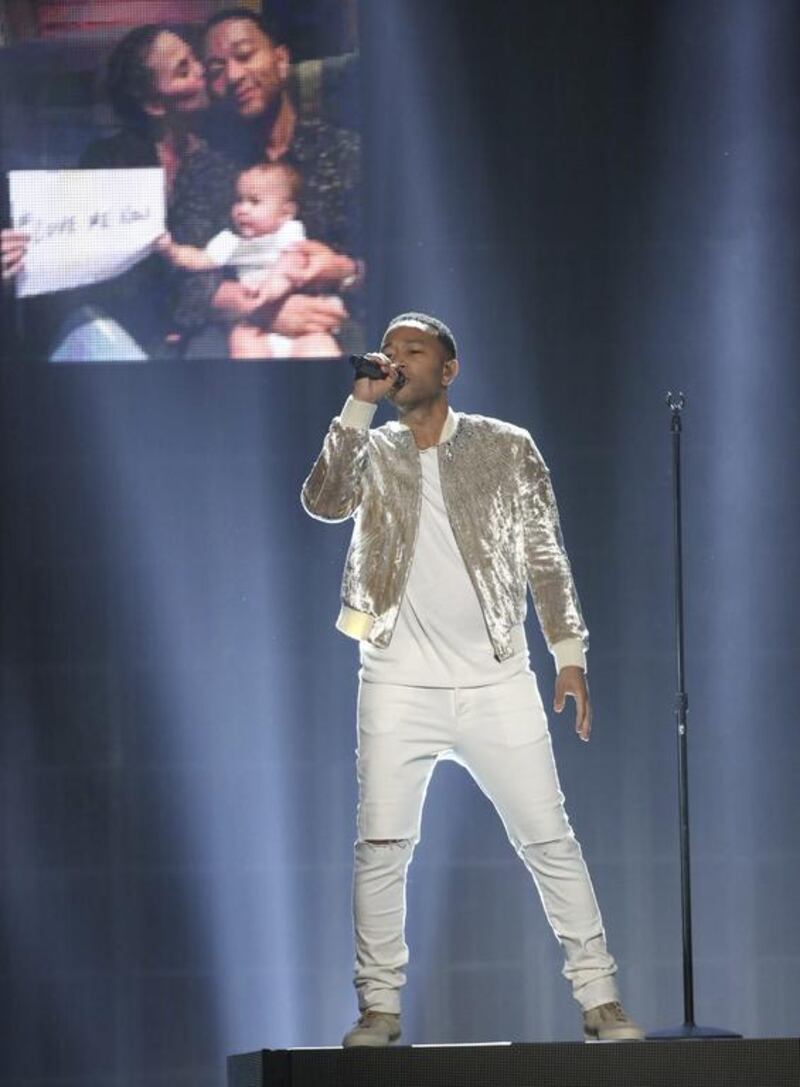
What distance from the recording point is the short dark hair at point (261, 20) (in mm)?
5539

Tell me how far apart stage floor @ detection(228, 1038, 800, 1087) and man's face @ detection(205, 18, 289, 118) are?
3.11m

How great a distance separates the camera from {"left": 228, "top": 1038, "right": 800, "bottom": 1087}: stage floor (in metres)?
Answer: 3.17

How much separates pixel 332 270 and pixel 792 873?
2.11 m

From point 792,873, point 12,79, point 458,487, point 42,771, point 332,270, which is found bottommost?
point 792,873

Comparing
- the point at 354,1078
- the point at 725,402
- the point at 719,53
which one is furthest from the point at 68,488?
the point at 354,1078

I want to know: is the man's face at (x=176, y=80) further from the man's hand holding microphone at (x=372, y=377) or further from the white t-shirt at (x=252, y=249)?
the man's hand holding microphone at (x=372, y=377)

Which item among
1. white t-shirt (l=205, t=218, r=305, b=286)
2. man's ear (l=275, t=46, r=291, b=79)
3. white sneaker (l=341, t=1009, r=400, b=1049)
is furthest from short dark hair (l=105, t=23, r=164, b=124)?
white sneaker (l=341, t=1009, r=400, b=1049)

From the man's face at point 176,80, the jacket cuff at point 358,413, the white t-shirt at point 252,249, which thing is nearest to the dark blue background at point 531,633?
the white t-shirt at point 252,249

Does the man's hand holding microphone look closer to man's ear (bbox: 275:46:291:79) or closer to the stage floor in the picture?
the stage floor

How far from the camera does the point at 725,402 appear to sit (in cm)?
550

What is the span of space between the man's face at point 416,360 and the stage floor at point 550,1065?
4.11ft

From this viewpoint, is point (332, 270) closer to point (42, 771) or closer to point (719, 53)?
point (719, 53)

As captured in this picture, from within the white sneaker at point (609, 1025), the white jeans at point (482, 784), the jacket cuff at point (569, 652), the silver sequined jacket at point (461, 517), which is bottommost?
the white sneaker at point (609, 1025)

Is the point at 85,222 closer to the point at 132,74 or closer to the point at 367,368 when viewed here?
the point at 132,74
